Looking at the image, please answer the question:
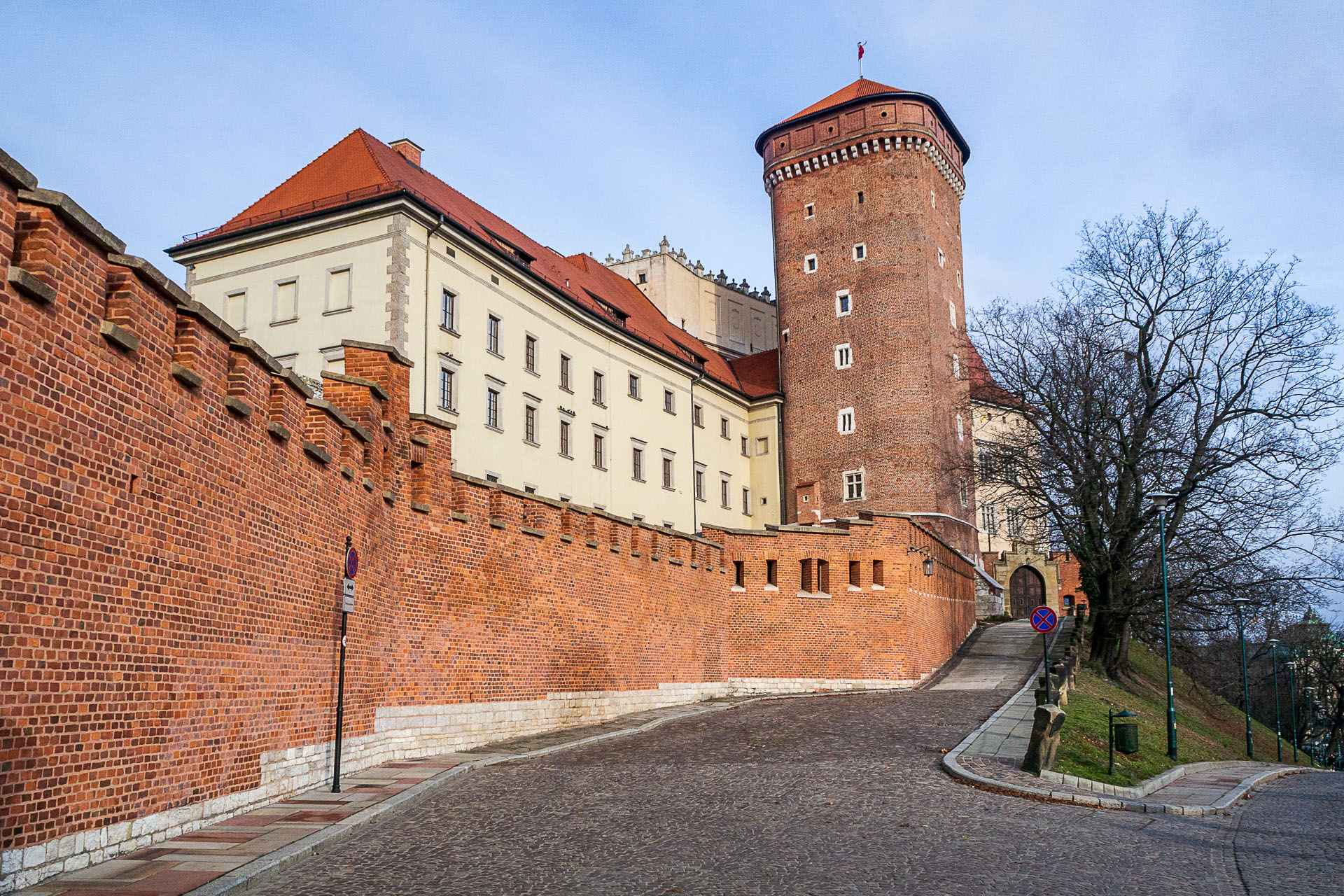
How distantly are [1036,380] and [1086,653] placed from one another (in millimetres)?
8394

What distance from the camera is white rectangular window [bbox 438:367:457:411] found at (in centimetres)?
3238

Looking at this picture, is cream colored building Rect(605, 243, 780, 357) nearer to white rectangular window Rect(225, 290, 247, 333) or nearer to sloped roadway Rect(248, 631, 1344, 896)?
white rectangular window Rect(225, 290, 247, 333)

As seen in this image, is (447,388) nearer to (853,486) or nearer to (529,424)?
(529,424)

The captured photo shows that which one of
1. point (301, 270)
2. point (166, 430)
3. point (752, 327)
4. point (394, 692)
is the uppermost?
point (752, 327)

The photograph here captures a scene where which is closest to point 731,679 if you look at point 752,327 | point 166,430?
point 166,430

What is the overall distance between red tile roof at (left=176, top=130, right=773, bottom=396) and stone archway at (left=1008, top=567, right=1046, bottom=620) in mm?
22663

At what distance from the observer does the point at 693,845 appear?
32.0 feet

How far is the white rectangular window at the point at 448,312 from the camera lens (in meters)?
32.8

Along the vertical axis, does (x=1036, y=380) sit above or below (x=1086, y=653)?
above

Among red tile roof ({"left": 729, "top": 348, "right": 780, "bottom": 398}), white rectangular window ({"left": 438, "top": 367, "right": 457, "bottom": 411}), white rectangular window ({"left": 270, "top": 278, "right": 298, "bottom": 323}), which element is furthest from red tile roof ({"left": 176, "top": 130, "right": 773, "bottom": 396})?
red tile roof ({"left": 729, "top": 348, "right": 780, "bottom": 398})

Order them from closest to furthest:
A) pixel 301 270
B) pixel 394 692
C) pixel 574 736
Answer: pixel 394 692
pixel 574 736
pixel 301 270

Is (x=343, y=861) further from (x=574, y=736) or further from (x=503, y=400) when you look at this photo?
(x=503, y=400)

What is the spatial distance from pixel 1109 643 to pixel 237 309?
27.0 meters

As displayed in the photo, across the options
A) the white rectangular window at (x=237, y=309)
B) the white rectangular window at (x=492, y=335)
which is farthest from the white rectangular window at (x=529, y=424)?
the white rectangular window at (x=237, y=309)
